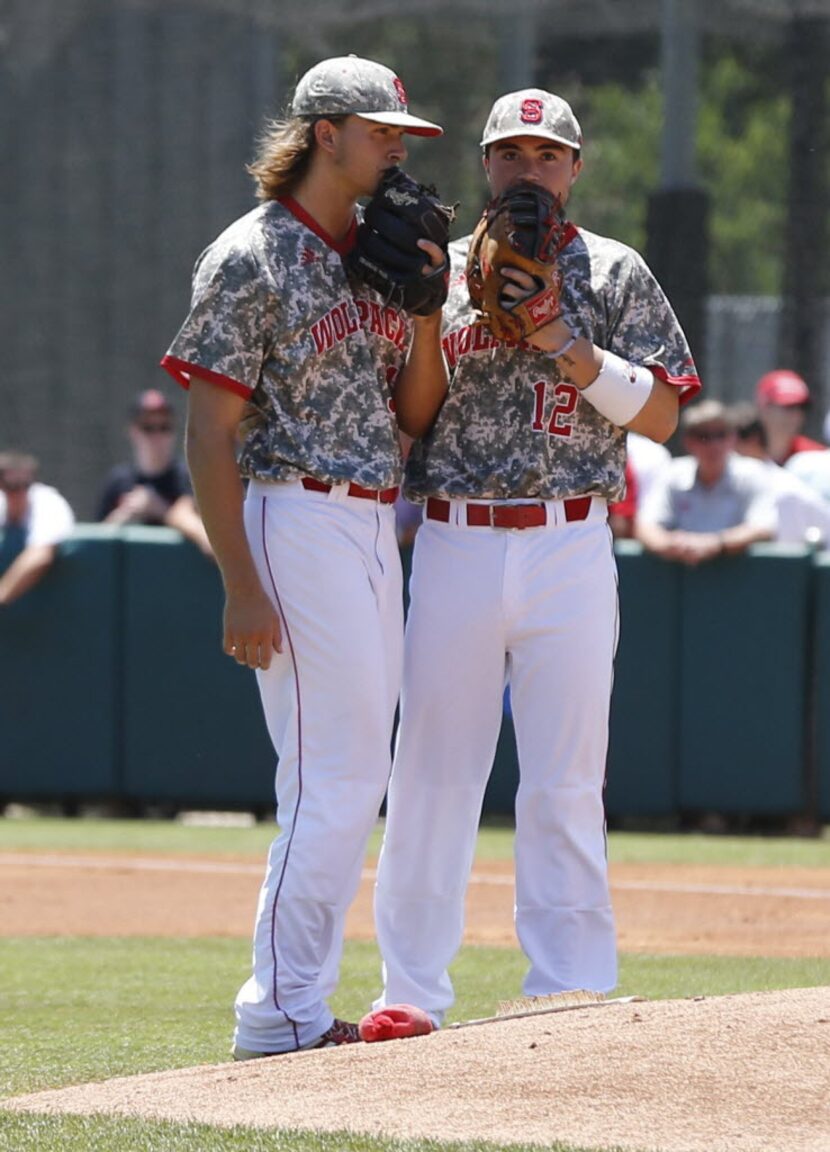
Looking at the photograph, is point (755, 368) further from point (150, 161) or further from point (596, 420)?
point (596, 420)

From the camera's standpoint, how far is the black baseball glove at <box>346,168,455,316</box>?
4.30 m

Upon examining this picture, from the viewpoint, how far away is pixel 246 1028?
436 cm

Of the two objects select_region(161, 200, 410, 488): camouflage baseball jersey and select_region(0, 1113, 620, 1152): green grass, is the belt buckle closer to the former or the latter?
select_region(161, 200, 410, 488): camouflage baseball jersey

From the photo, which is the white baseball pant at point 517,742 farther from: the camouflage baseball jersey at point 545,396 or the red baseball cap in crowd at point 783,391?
the red baseball cap in crowd at point 783,391

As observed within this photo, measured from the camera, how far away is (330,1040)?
4.36 meters

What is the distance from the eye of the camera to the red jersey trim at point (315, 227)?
4430 millimetres

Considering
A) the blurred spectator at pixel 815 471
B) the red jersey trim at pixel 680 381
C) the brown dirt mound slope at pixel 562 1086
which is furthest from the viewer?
the blurred spectator at pixel 815 471

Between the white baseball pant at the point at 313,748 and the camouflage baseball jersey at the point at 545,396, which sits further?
the camouflage baseball jersey at the point at 545,396

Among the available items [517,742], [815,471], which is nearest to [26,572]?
[815,471]

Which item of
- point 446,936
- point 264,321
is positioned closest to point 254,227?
point 264,321

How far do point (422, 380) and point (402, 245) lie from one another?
345 millimetres

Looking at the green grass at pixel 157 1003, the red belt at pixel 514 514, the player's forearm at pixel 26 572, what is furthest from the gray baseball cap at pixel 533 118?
the player's forearm at pixel 26 572

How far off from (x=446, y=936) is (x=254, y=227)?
1.56m

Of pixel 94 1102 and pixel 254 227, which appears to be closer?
pixel 94 1102
